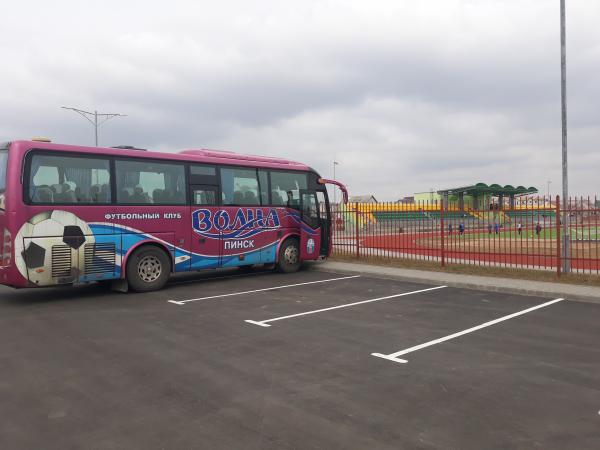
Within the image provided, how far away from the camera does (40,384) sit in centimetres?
480

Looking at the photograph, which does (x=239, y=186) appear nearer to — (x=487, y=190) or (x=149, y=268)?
(x=149, y=268)

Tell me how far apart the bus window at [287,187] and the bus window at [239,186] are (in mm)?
678

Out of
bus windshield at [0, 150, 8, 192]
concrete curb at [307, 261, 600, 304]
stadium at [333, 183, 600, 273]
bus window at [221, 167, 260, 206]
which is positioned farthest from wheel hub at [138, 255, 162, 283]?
stadium at [333, 183, 600, 273]

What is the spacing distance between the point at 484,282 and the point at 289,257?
5.64m

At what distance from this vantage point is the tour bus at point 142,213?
8883 millimetres

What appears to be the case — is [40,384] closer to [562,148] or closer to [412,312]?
[412,312]

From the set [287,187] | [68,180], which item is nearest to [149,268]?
[68,180]

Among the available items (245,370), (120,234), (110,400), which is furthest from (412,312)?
(120,234)

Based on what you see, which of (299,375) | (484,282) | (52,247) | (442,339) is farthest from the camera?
(484,282)

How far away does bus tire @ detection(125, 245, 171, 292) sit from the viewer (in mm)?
10430

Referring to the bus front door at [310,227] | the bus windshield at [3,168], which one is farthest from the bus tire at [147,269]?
the bus front door at [310,227]

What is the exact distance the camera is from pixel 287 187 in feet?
46.0

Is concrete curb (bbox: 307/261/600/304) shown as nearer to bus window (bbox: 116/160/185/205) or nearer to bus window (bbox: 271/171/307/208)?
bus window (bbox: 271/171/307/208)

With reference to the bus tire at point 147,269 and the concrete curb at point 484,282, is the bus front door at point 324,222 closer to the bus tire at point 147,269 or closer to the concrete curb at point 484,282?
the concrete curb at point 484,282
